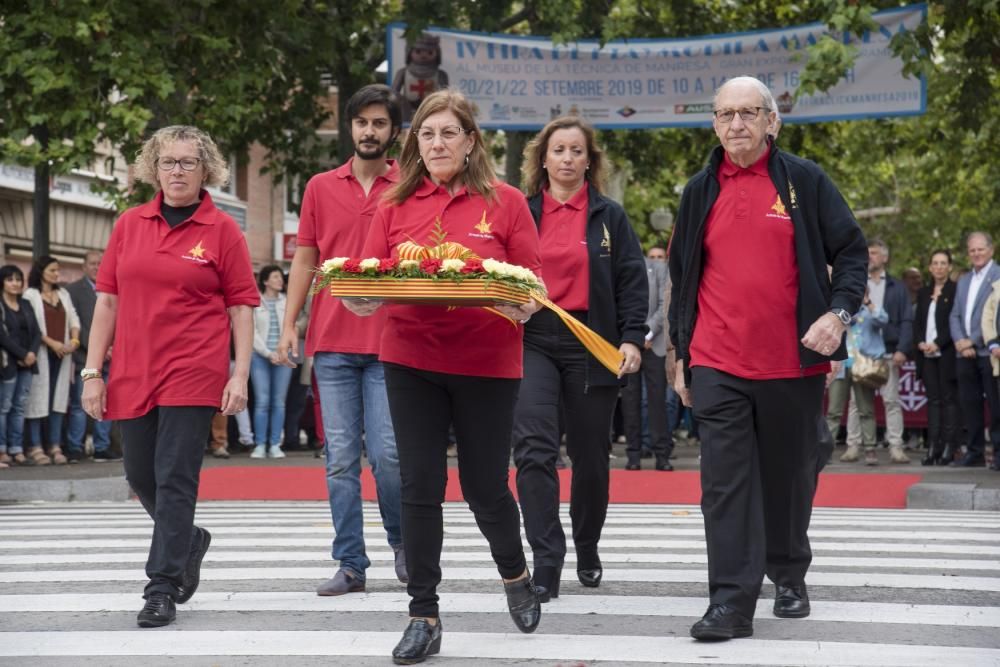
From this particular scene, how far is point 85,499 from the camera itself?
14.6 m

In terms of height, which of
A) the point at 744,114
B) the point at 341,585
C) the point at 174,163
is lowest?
the point at 341,585

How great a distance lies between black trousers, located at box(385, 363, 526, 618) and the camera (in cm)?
590

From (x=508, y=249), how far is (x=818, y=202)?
1.30 m

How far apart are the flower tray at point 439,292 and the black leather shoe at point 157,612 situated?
166 centimetres

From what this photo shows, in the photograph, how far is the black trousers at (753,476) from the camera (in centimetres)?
627

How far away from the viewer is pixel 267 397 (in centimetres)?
1884

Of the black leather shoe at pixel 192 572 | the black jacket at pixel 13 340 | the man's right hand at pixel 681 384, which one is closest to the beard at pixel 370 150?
the man's right hand at pixel 681 384

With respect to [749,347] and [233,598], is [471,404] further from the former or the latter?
[233,598]

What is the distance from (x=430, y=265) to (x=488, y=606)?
1.89m

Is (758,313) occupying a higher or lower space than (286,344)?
higher

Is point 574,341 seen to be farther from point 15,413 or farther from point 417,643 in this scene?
point 15,413

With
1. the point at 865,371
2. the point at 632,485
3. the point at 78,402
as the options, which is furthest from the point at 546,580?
the point at 78,402

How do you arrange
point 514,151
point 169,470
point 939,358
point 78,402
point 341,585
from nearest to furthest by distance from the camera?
point 169,470
point 341,585
point 939,358
point 78,402
point 514,151

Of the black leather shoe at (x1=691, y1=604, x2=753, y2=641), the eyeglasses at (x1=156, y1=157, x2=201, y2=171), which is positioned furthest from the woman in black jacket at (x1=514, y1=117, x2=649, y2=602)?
the eyeglasses at (x1=156, y1=157, x2=201, y2=171)
